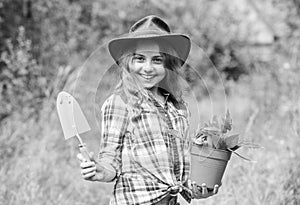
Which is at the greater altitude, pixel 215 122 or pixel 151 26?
pixel 151 26

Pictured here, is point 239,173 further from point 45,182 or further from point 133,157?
point 133,157

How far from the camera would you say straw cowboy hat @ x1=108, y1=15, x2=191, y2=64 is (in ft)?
6.66

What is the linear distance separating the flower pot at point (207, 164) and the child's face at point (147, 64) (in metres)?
0.30

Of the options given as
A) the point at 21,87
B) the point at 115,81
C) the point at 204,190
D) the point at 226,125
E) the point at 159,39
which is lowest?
the point at 204,190

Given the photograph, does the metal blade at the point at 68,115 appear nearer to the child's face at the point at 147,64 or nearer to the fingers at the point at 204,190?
the child's face at the point at 147,64

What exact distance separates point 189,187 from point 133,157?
0.25 m

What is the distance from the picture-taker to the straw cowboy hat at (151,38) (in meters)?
2.03

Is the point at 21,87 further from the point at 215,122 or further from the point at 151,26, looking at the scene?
the point at 215,122

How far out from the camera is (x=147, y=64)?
204 cm

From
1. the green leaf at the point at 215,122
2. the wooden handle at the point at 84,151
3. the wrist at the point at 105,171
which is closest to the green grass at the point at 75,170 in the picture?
the green leaf at the point at 215,122

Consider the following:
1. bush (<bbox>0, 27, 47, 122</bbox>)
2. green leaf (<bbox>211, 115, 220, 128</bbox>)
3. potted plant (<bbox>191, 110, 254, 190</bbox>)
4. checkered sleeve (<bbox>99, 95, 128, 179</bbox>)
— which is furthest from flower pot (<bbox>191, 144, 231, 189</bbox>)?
bush (<bbox>0, 27, 47, 122</bbox>)

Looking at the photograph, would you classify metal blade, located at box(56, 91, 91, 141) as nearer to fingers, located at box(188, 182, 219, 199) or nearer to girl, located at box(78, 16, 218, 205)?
girl, located at box(78, 16, 218, 205)

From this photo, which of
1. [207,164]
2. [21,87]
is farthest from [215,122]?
[21,87]

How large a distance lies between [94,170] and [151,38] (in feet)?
1.76
